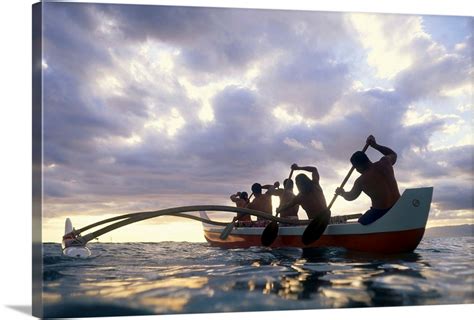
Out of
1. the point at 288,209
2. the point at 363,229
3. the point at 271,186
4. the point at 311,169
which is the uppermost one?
the point at 311,169

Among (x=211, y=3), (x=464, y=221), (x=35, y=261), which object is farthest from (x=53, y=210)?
(x=464, y=221)

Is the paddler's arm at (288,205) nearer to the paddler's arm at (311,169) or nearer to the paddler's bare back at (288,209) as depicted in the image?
the paddler's bare back at (288,209)

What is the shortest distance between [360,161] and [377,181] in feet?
0.86

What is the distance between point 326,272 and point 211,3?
273cm

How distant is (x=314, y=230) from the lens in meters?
7.39

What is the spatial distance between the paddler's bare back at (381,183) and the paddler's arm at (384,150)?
4cm

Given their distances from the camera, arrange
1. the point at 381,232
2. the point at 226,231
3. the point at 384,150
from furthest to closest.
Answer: the point at 226,231
the point at 381,232
the point at 384,150

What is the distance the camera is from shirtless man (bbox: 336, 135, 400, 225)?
7.07 metres

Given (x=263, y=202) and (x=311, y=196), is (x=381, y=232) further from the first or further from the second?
(x=263, y=202)

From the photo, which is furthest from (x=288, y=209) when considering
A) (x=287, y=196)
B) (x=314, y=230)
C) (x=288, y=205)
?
(x=314, y=230)

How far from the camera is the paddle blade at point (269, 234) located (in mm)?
7602

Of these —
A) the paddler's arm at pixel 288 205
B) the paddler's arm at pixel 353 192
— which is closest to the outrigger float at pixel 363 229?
the paddler's arm at pixel 288 205

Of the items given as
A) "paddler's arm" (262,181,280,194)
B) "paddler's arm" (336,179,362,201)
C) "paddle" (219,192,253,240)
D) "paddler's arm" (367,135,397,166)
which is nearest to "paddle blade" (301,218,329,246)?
"paddler's arm" (336,179,362,201)

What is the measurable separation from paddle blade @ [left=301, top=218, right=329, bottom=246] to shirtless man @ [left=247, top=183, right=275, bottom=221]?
1.42 feet
